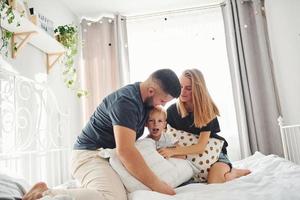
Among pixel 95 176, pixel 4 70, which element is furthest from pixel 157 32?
pixel 95 176

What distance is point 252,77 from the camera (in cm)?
284

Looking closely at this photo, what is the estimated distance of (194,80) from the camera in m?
1.50

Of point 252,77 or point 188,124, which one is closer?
point 188,124

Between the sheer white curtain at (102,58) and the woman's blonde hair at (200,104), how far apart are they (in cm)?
159

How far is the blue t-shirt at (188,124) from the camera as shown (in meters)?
1.46

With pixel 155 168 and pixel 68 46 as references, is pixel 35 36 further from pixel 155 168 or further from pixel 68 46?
pixel 155 168

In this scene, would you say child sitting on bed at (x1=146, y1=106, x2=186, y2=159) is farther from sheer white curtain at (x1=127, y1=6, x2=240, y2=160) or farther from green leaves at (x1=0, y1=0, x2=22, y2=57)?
sheer white curtain at (x1=127, y1=6, x2=240, y2=160)

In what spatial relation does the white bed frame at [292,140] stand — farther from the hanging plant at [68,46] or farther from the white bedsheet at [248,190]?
the hanging plant at [68,46]

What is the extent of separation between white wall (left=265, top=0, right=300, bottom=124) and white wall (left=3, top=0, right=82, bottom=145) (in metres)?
2.06

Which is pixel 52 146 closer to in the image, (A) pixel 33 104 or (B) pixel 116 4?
(A) pixel 33 104

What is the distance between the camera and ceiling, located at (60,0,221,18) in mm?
2902

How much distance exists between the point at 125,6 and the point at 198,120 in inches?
77.6

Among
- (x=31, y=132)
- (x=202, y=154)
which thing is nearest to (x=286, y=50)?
(x=202, y=154)

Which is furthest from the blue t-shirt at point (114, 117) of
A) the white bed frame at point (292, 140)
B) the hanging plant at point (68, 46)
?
the white bed frame at point (292, 140)
